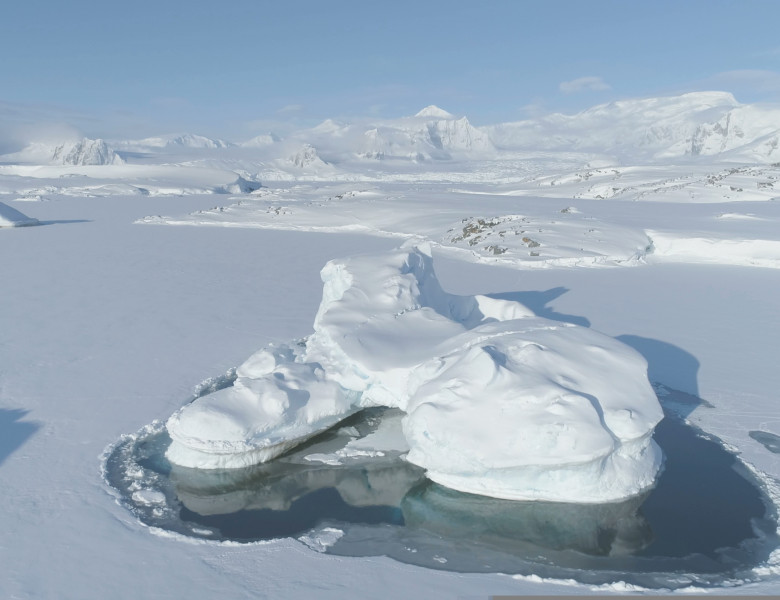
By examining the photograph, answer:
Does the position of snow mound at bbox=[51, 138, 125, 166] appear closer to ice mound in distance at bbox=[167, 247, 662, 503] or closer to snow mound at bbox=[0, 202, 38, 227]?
snow mound at bbox=[0, 202, 38, 227]

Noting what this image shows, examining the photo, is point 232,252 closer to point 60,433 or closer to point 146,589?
point 60,433

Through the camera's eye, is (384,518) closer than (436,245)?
Yes

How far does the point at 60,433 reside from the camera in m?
7.50

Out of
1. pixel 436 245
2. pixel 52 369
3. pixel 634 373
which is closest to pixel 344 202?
pixel 436 245

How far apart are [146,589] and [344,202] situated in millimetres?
29536

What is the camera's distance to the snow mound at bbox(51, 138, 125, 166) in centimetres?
11662

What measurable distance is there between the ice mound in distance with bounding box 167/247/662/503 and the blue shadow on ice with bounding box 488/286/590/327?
3.99 meters

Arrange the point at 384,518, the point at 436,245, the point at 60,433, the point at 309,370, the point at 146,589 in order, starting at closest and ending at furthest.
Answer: the point at 146,589
the point at 384,518
the point at 60,433
the point at 309,370
the point at 436,245

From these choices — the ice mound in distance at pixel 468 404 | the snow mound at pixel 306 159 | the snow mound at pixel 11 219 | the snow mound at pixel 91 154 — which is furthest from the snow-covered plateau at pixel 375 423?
the snow mound at pixel 306 159

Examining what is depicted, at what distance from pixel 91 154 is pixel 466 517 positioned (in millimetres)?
126503

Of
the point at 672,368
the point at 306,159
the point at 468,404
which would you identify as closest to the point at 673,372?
the point at 672,368

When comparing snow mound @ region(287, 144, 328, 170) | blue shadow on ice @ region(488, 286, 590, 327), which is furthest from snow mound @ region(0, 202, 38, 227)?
snow mound @ region(287, 144, 328, 170)

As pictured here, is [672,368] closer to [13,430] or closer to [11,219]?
[13,430]

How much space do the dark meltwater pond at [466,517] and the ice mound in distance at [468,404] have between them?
0.23m
